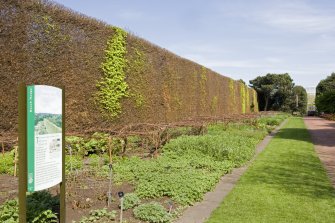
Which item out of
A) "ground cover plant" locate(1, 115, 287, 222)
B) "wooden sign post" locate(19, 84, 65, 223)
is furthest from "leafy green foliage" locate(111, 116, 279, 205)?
"wooden sign post" locate(19, 84, 65, 223)

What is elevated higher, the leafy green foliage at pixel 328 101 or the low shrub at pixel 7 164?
the leafy green foliage at pixel 328 101

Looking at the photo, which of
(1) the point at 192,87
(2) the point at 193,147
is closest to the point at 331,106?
(1) the point at 192,87

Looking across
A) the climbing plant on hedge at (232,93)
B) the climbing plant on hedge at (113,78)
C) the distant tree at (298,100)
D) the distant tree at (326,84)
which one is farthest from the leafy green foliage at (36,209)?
the distant tree at (326,84)

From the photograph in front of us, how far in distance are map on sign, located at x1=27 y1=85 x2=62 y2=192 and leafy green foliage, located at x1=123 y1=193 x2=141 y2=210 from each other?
5.95 ft

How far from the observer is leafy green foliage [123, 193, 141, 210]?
604 centimetres

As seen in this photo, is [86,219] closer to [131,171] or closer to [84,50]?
[131,171]

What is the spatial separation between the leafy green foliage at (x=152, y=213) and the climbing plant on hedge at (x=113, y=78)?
7.79 metres

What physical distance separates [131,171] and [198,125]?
6.45m

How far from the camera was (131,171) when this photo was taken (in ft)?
27.6

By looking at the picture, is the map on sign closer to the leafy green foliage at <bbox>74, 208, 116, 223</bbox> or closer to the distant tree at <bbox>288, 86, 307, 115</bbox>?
the leafy green foliage at <bbox>74, 208, 116, 223</bbox>

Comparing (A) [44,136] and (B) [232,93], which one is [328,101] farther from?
(A) [44,136]

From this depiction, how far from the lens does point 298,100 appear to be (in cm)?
7462

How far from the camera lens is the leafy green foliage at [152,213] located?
550cm

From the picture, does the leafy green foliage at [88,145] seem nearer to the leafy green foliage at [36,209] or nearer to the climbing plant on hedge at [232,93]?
the leafy green foliage at [36,209]
